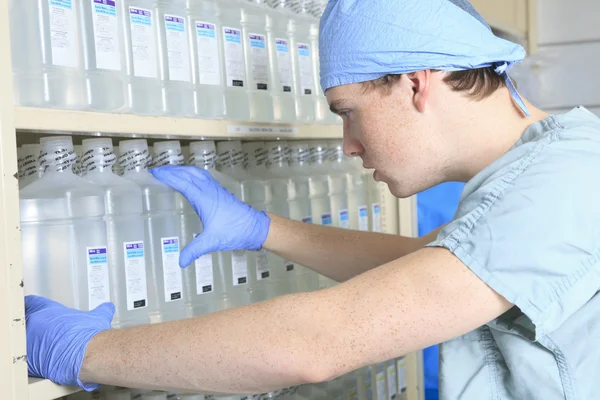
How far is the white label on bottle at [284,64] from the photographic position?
5.40ft

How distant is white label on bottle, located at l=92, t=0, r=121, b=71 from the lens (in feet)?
3.94

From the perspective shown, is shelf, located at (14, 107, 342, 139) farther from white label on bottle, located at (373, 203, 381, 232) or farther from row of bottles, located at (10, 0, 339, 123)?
white label on bottle, located at (373, 203, 381, 232)

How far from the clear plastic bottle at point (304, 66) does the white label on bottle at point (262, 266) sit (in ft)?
1.14

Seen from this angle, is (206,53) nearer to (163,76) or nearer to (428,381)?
(163,76)

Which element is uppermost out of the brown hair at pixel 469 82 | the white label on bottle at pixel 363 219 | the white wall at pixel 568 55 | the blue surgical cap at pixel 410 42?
the white wall at pixel 568 55

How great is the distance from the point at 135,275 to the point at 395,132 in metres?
0.55

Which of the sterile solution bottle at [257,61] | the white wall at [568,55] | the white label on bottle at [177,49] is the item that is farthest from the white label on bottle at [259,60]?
the white wall at [568,55]

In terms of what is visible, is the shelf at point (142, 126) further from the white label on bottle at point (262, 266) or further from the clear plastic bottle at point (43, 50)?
the white label on bottle at point (262, 266)

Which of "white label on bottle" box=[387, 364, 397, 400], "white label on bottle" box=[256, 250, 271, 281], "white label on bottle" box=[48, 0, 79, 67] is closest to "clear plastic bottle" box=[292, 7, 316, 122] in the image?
"white label on bottle" box=[256, 250, 271, 281]

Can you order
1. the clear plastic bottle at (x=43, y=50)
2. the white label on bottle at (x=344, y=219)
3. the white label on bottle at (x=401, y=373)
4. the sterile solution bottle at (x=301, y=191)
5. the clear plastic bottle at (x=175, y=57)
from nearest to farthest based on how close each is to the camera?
the clear plastic bottle at (x=43, y=50) < the clear plastic bottle at (x=175, y=57) < the sterile solution bottle at (x=301, y=191) < the white label on bottle at (x=344, y=219) < the white label on bottle at (x=401, y=373)

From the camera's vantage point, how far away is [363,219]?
2.09 meters

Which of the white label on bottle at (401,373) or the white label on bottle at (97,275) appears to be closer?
the white label on bottle at (97,275)

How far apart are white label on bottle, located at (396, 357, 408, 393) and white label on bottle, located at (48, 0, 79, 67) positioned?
150 cm

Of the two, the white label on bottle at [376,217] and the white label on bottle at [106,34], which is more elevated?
the white label on bottle at [106,34]
